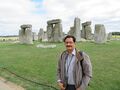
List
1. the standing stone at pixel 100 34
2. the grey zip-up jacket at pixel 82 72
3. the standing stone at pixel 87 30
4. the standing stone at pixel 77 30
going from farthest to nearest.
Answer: the standing stone at pixel 87 30, the standing stone at pixel 77 30, the standing stone at pixel 100 34, the grey zip-up jacket at pixel 82 72

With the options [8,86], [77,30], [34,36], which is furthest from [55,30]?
[8,86]

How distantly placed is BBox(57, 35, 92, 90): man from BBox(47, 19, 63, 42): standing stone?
2552cm

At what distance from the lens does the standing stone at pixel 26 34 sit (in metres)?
30.8

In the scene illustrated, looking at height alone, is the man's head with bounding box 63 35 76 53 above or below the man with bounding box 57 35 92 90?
above

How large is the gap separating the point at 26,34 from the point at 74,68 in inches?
1051

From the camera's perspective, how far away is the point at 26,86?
30.5ft

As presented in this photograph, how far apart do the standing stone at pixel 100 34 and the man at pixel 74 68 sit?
2394 cm

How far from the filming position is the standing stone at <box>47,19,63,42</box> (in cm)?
3095

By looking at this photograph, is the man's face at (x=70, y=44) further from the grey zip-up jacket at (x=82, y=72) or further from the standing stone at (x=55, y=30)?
the standing stone at (x=55, y=30)

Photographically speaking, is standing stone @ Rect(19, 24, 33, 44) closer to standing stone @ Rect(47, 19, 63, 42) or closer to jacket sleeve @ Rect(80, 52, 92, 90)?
standing stone @ Rect(47, 19, 63, 42)

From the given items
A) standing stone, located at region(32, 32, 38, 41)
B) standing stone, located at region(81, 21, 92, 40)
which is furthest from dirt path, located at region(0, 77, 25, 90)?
standing stone, located at region(32, 32, 38, 41)

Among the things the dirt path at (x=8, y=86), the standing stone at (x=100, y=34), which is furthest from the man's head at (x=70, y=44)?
the standing stone at (x=100, y=34)

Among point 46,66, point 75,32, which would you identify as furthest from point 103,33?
point 46,66

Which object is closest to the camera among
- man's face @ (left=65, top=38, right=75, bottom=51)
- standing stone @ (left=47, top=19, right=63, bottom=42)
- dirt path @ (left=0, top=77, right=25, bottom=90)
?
man's face @ (left=65, top=38, right=75, bottom=51)
